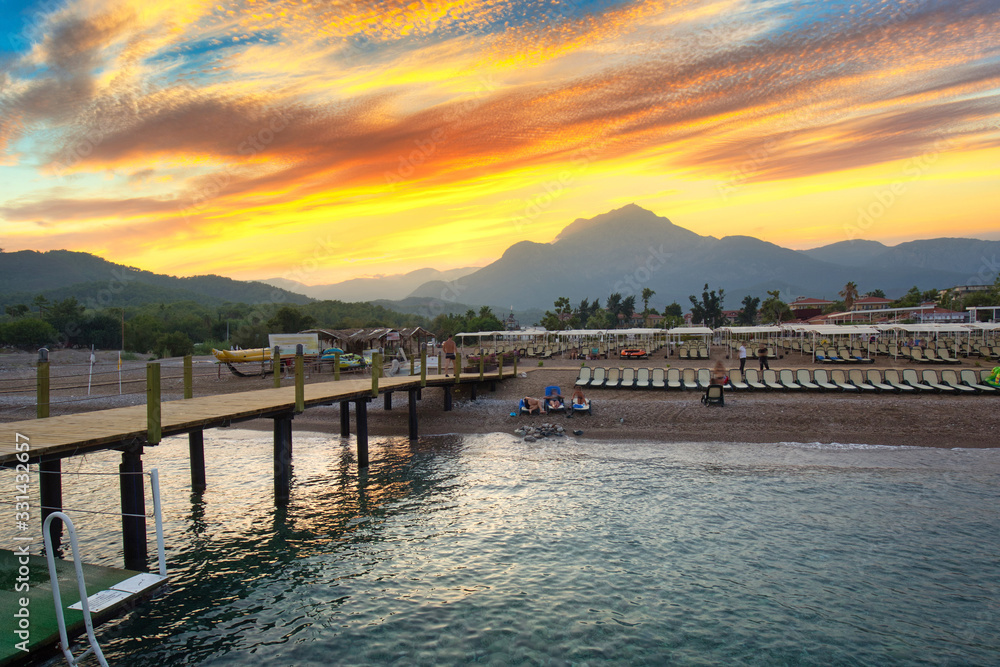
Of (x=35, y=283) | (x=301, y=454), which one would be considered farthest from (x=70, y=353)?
(x=35, y=283)

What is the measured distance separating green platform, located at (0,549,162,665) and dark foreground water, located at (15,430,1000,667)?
2.08 ft

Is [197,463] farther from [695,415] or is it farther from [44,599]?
[695,415]

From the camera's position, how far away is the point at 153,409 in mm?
8812

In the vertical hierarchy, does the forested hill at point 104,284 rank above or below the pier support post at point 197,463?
above

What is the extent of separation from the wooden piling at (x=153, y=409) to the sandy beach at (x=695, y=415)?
24.3 ft

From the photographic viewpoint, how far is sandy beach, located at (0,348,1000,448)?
17.7m

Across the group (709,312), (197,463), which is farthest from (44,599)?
(709,312)

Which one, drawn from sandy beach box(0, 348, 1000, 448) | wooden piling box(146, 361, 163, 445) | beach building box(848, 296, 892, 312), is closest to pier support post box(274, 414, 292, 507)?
wooden piling box(146, 361, 163, 445)

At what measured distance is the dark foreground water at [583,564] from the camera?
23.5 ft

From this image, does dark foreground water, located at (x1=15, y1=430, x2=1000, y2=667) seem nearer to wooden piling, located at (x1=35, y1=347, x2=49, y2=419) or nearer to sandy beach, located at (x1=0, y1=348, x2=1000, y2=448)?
sandy beach, located at (x1=0, y1=348, x2=1000, y2=448)

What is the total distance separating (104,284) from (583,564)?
454 ft

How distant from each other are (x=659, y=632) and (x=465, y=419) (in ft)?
48.7

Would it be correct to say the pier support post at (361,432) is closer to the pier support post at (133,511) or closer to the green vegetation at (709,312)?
the pier support post at (133,511)

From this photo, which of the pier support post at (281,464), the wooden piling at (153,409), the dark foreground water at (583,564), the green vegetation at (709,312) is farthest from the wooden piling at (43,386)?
the green vegetation at (709,312)
